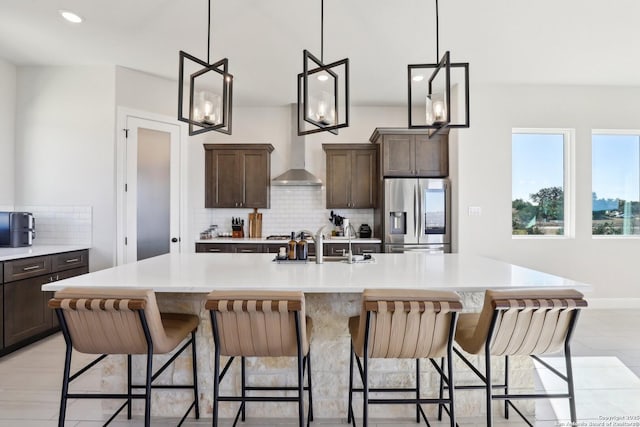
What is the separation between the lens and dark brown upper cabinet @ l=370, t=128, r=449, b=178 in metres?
4.52

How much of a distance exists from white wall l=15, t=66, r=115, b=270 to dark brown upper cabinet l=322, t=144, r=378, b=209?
2820mm

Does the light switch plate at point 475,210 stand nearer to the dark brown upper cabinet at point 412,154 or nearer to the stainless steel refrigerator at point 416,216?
the stainless steel refrigerator at point 416,216

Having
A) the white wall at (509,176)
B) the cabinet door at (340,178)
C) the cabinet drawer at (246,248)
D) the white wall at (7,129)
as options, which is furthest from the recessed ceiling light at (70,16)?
the white wall at (509,176)

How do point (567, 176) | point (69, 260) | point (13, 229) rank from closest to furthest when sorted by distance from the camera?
1. point (13, 229)
2. point (69, 260)
3. point (567, 176)

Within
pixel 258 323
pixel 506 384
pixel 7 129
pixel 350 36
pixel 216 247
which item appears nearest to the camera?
pixel 258 323

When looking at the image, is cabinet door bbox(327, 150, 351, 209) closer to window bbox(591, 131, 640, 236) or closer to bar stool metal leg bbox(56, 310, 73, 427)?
window bbox(591, 131, 640, 236)

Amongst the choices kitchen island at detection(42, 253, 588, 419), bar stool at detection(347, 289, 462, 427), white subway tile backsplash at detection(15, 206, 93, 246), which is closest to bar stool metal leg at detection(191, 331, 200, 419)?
kitchen island at detection(42, 253, 588, 419)

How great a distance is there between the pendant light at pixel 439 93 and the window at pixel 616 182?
204 centimetres

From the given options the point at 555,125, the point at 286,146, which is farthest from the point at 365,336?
the point at 555,125

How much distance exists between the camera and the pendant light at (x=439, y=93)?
205 centimetres

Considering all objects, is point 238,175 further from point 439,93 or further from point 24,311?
point 439,93

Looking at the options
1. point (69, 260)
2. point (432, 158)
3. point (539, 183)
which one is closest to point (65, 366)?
point (69, 260)

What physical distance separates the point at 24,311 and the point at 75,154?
1.82 m

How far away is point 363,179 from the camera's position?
4.95 metres
